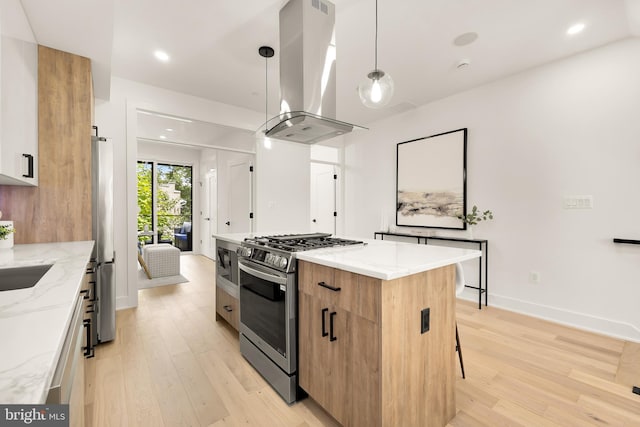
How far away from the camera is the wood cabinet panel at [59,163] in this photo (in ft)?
7.23

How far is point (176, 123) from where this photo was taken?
400 centimetres

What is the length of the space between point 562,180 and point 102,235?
14.7 ft

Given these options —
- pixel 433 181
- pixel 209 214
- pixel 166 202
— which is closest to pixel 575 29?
pixel 433 181

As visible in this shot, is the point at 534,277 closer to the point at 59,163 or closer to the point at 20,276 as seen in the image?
the point at 20,276

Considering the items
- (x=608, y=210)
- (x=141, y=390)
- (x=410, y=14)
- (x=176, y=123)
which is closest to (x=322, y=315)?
(x=141, y=390)

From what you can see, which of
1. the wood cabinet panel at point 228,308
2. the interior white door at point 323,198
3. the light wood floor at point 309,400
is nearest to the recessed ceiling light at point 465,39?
the light wood floor at point 309,400

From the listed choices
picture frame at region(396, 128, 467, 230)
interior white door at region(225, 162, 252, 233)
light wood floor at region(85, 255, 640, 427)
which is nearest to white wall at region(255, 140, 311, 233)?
interior white door at region(225, 162, 252, 233)

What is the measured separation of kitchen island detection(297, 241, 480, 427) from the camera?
1.28 m

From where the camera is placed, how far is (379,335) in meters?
1.25

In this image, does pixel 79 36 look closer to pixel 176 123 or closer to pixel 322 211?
pixel 176 123

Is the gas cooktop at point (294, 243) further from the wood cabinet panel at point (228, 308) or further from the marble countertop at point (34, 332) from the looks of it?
the marble countertop at point (34, 332)

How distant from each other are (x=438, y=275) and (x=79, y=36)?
9.80 feet

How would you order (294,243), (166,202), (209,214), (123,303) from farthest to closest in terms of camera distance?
(166,202)
(209,214)
(123,303)
(294,243)

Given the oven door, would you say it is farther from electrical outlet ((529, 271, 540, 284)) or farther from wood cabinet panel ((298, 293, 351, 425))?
electrical outlet ((529, 271, 540, 284))
